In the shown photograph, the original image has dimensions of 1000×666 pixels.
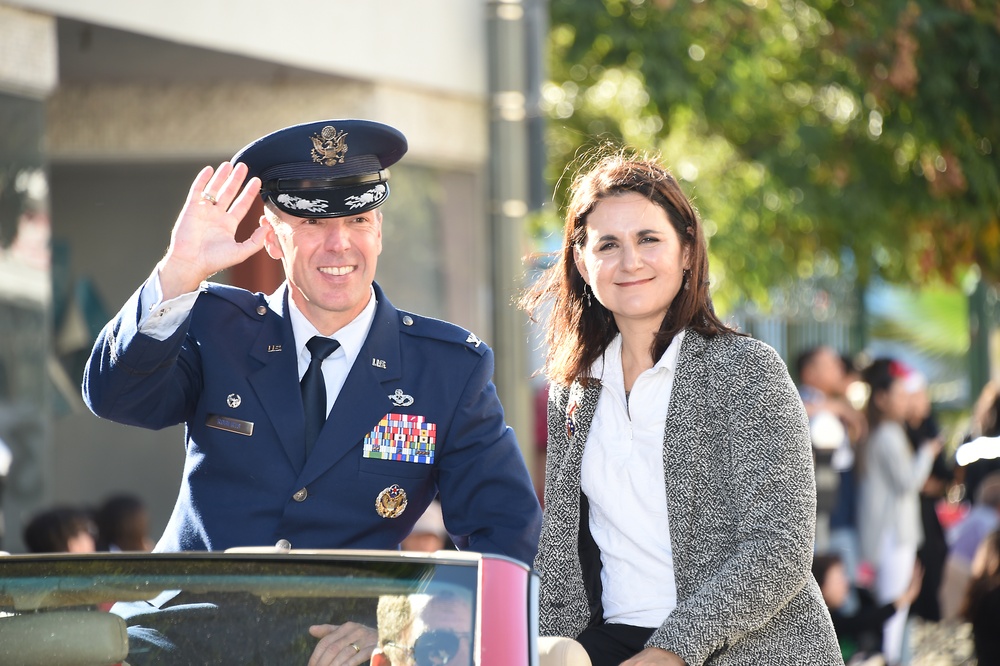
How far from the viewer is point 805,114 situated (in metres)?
11.1

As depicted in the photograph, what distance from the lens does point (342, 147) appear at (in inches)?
149

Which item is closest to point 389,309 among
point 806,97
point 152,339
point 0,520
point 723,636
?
point 152,339

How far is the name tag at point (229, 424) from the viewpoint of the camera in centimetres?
361

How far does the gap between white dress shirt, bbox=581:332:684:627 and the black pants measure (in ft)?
0.08

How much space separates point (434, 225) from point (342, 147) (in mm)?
5233

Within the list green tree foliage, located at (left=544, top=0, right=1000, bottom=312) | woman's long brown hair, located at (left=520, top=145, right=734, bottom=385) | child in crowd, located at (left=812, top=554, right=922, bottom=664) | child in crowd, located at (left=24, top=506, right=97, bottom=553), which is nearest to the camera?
woman's long brown hair, located at (left=520, top=145, right=734, bottom=385)

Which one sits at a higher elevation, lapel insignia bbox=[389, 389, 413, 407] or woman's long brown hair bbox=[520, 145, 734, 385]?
woman's long brown hair bbox=[520, 145, 734, 385]

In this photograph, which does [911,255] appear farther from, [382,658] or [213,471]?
[382,658]

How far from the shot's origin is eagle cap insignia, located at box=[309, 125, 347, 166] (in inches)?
147

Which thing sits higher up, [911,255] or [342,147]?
[911,255]

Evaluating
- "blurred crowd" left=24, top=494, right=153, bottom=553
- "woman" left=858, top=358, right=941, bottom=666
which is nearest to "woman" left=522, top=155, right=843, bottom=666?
"blurred crowd" left=24, top=494, right=153, bottom=553

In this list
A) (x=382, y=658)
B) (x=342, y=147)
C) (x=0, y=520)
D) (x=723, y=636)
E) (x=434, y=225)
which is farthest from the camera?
(x=434, y=225)

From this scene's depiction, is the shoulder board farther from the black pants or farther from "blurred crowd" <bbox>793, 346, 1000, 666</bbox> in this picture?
"blurred crowd" <bbox>793, 346, 1000, 666</bbox>

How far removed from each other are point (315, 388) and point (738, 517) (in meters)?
1.04
